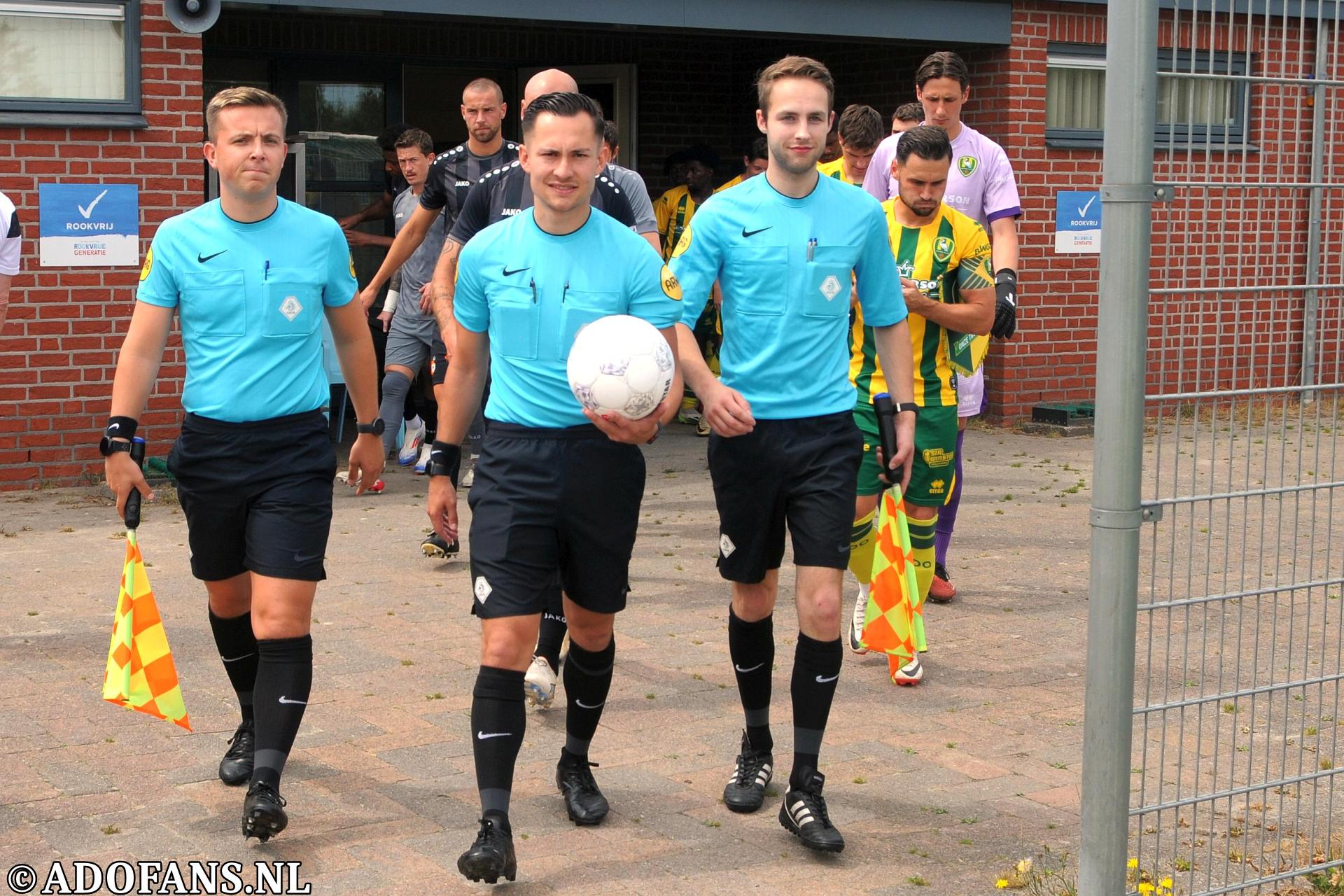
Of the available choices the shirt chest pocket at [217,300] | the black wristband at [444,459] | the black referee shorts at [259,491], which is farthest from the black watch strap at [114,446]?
the black wristband at [444,459]

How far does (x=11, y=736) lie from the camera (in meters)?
5.57

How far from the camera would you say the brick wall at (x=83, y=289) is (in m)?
10.3

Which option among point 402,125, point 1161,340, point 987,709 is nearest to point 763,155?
point 402,125

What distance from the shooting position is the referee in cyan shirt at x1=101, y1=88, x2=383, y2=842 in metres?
4.72

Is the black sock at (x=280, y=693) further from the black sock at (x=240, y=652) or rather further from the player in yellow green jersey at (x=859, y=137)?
the player in yellow green jersey at (x=859, y=137)

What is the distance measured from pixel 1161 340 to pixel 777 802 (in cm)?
203

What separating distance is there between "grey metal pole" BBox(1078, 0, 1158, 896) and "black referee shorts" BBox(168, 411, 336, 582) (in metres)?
2.19

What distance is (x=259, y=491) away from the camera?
478cm

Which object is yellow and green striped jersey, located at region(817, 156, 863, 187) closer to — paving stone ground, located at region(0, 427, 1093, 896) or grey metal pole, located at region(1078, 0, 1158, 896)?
paving stone ground, located at region(0, 427, 1093, 896)

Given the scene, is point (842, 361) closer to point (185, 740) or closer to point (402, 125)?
point (185, 740)

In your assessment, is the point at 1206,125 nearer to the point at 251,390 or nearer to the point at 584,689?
the point at 584,689

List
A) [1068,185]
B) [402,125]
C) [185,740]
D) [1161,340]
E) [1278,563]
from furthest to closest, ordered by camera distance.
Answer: [1068,185] → [402,125] → [185,740] → [1278,563] → [1161,340]

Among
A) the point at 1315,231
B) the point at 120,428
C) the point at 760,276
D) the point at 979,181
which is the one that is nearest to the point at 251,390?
the point at 120,428

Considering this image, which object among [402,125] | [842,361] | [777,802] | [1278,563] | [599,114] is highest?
[402,125]
